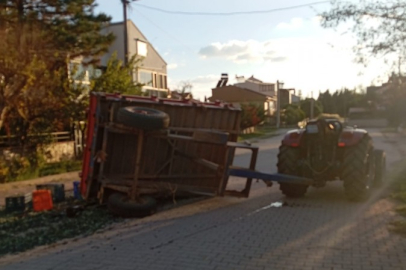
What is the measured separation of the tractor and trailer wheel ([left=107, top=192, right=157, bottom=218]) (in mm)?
3090

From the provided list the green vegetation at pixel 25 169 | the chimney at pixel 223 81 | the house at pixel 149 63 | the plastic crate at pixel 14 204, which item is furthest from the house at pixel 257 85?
the plastic crate at pixel 14 204

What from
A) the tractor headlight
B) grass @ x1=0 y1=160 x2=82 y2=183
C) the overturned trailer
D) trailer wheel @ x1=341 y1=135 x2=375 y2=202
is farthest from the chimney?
trailer wheel @ x1=341 y1=135 x2=375 y2=202

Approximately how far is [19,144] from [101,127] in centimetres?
1007

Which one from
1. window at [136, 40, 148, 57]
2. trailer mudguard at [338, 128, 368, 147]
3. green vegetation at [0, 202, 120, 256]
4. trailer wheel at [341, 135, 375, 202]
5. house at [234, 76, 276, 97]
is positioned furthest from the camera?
house at [234, 76, 276, 97]

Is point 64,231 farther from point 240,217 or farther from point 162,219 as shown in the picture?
point 240,217

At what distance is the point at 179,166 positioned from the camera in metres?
10.4

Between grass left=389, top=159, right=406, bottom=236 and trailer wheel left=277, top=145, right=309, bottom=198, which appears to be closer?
grass left=389, top=159, right=406, bottom=236

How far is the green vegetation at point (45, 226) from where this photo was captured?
7719 mm

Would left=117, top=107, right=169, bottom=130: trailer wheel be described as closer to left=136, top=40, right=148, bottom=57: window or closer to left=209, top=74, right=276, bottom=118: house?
left=136, top=40, right=148, bottom=57: window

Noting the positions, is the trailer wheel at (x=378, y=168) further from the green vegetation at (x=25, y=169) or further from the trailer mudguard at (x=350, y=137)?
the green vegetation at (x=25, y=169)

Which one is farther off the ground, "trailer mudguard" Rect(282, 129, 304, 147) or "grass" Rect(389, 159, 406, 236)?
"trailer mudguard" Rect(282, 129, 304, 147)

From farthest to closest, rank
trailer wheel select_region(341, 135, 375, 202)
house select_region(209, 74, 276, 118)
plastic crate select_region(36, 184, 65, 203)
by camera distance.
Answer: house select_region(209, 74, 276, 118) → plastic crate select_region(36, 184, 65, 203) → trailer wheel select_region(341, 135, 375, 202)

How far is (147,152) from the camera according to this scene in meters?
10.1

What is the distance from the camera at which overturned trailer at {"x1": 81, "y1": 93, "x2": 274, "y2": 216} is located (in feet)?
30.6
